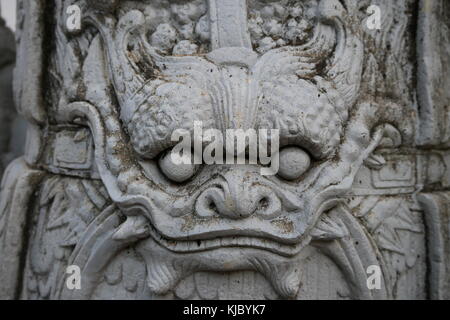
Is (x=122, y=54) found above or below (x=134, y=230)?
above

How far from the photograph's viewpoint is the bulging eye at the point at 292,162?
120 cm

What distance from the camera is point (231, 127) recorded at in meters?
1.17

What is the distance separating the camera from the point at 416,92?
1407mm

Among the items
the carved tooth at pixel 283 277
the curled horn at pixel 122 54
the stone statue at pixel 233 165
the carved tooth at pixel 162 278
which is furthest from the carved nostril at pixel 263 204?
the curled horn at pixel 122 54

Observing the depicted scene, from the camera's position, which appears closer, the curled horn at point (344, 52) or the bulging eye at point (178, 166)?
the bulging eye at point (178, 166)

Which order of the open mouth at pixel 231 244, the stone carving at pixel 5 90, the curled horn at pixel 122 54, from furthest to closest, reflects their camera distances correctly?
the stone carving at pixel 5 90 → the curled horn at pixel 122 54 → the open mouth at pixel 231 244

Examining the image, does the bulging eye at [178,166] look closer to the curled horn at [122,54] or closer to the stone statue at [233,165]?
the stone statue at [233,165]

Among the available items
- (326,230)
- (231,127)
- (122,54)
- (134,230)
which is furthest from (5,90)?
(326,230)

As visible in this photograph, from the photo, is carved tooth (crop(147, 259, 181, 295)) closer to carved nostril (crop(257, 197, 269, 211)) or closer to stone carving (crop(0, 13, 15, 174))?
carved nostril (crop(257, 197, 269, 211))

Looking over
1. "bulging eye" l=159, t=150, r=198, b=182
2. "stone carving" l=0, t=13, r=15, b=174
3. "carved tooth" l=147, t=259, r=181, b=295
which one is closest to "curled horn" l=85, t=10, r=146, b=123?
"bulging eye" l=159, t=150, r=198, b=182

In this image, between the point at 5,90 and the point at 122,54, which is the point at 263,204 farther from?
the point at 5,90

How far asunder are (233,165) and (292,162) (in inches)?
6.3

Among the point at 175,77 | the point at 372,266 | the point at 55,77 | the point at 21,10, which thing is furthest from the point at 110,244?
the point at 21,10
